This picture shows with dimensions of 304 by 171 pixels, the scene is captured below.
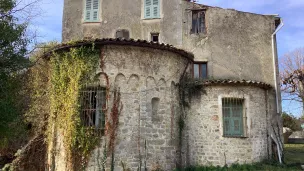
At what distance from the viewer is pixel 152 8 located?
16.5m

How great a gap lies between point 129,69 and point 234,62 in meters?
6.53

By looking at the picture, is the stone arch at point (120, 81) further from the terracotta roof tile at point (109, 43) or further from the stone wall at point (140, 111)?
the terracotta roof tile at point (109, 43)

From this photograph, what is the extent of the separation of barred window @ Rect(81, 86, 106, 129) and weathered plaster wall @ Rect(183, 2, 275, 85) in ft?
20.1

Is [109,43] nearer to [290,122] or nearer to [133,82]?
[133,82]

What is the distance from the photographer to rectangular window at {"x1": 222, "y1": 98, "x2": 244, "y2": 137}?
1375cm

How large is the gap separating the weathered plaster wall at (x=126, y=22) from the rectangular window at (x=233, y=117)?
408 centimetres

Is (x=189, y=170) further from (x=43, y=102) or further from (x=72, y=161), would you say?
(x=43, y=102)

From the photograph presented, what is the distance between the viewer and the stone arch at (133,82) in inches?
469

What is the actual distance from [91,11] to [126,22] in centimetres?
198

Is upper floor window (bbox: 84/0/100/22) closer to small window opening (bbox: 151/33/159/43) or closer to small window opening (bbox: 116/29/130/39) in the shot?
small window opening (bbox: 116/29/130/39)

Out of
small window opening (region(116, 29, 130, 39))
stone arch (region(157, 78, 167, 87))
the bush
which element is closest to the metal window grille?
stone arch (region(157, 78, 167, 87))

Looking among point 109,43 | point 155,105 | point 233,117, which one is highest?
point 109,43

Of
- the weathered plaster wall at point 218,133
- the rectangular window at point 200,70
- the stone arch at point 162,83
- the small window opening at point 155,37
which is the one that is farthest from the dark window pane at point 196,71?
the stone arch at point 162,83

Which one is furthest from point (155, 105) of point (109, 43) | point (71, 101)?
point (71, 101)
